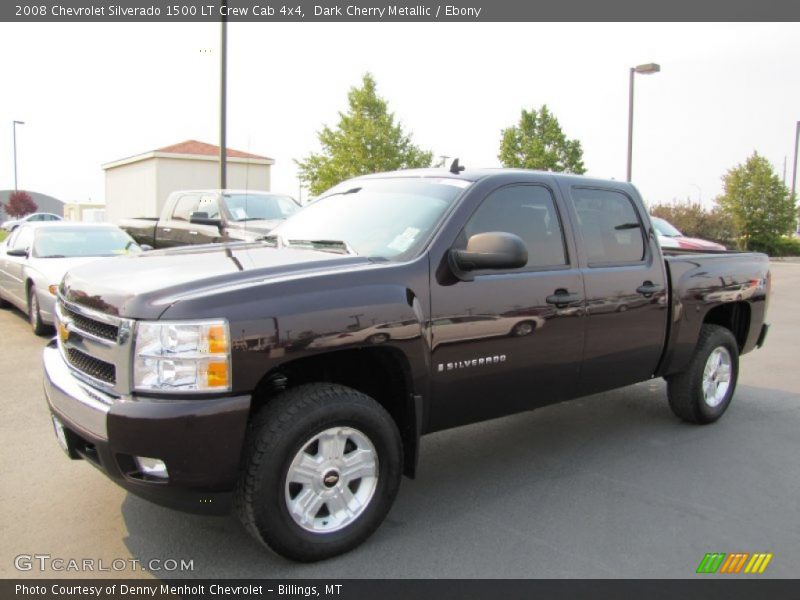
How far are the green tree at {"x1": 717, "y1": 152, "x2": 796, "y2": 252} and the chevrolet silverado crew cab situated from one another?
26972 mm

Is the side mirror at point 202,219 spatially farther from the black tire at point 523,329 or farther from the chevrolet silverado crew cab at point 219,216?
the black tire at point 523,329

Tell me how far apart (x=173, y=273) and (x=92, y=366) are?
0.59 m

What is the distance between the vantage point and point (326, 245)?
13.4 feet

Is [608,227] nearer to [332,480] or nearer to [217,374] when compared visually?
[332,480]

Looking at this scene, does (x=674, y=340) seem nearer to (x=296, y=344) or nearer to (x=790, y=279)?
(x=296, y=344)

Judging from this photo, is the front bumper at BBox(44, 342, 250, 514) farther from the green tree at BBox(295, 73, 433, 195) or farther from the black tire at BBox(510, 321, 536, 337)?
the green tree at BBox(295, 73, 433, 195)

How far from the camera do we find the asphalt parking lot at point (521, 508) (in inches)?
130

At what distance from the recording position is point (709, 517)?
12.7ft

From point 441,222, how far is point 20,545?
274 cm

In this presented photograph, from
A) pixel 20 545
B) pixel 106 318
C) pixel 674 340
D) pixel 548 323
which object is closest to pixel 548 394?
pixel 548 323

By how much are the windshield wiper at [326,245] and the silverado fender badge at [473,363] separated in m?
0.84

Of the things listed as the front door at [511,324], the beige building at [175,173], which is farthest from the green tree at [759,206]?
the front door at [511,324]

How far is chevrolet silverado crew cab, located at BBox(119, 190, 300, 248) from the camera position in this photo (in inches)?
383

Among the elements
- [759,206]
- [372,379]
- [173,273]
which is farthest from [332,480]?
[759,206]
